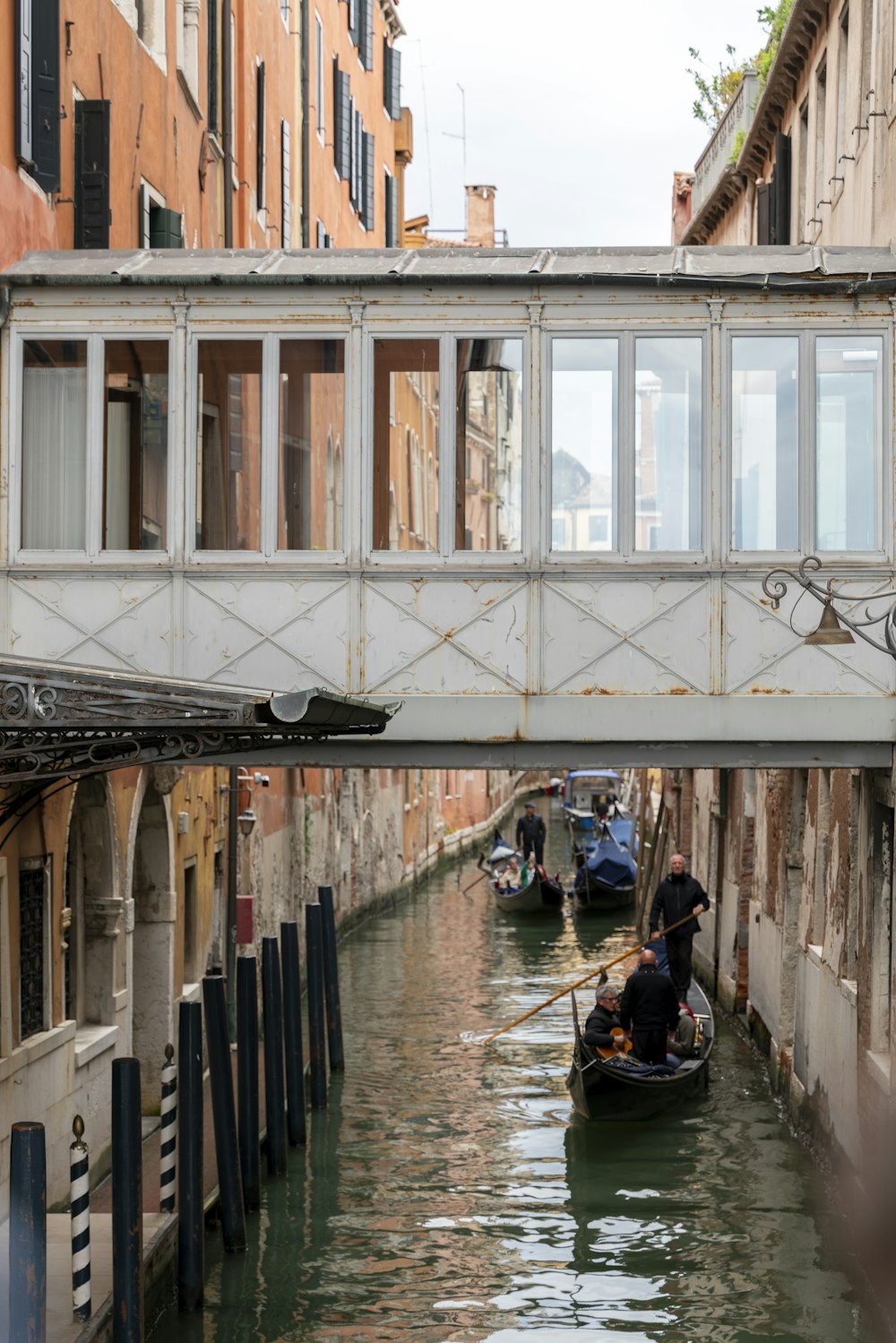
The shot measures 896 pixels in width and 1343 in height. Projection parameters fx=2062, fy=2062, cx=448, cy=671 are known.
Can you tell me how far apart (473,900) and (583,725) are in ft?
74.7

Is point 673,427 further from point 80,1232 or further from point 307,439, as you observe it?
point 80,1232

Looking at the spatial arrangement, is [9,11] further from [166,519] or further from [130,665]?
[130,665]

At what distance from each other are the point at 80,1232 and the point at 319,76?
737 inches

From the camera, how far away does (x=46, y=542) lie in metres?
10.4

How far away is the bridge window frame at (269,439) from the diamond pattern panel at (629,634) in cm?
116

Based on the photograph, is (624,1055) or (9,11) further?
(624,1055)

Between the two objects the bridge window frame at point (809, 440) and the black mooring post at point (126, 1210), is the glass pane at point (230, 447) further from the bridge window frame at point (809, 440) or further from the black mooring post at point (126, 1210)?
the black mooring post at point (126, 1210)

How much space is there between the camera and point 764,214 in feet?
62.5

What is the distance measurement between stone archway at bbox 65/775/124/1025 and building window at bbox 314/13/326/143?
1393 cm

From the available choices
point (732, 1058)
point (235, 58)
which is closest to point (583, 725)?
point (732, 1058)

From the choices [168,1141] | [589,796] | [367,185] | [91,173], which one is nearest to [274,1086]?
[168,1141]

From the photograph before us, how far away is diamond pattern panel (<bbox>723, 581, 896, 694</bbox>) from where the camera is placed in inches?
Answer: 404

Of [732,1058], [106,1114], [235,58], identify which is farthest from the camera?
[235,58]

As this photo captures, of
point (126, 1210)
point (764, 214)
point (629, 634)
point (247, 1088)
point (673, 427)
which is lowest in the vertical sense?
point (247, 1088)
